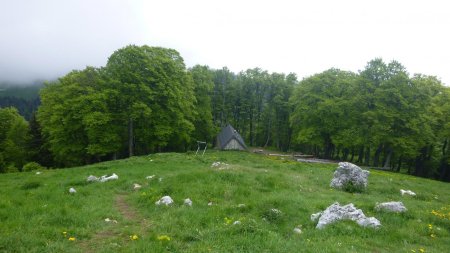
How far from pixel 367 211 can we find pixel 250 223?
231 inches

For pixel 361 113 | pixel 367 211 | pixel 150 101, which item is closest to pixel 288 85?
pixel 361 113

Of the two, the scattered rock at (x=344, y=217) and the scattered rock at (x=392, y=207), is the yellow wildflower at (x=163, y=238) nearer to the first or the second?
the scattered rock at (x=344, y=217)

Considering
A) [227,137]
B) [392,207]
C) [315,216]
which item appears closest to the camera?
[315,216]

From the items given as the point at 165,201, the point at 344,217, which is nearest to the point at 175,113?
the point at 165,201

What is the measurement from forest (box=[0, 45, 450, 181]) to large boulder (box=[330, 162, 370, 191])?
27.4 meters

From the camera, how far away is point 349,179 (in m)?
20.7

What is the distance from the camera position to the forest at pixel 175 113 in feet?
139

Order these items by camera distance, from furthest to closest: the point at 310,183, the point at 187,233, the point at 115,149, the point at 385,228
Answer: the point at 115,149 < the point at 310,183 < the point at 385,228 < the point at 187,233

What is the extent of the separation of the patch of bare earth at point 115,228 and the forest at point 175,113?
1061 inches

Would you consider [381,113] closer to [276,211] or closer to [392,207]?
[392,207]

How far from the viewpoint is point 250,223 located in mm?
11055

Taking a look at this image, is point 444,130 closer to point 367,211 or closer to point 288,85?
point 288,85

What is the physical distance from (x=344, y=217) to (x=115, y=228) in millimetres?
8567

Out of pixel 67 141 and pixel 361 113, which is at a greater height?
pixel 361 113
